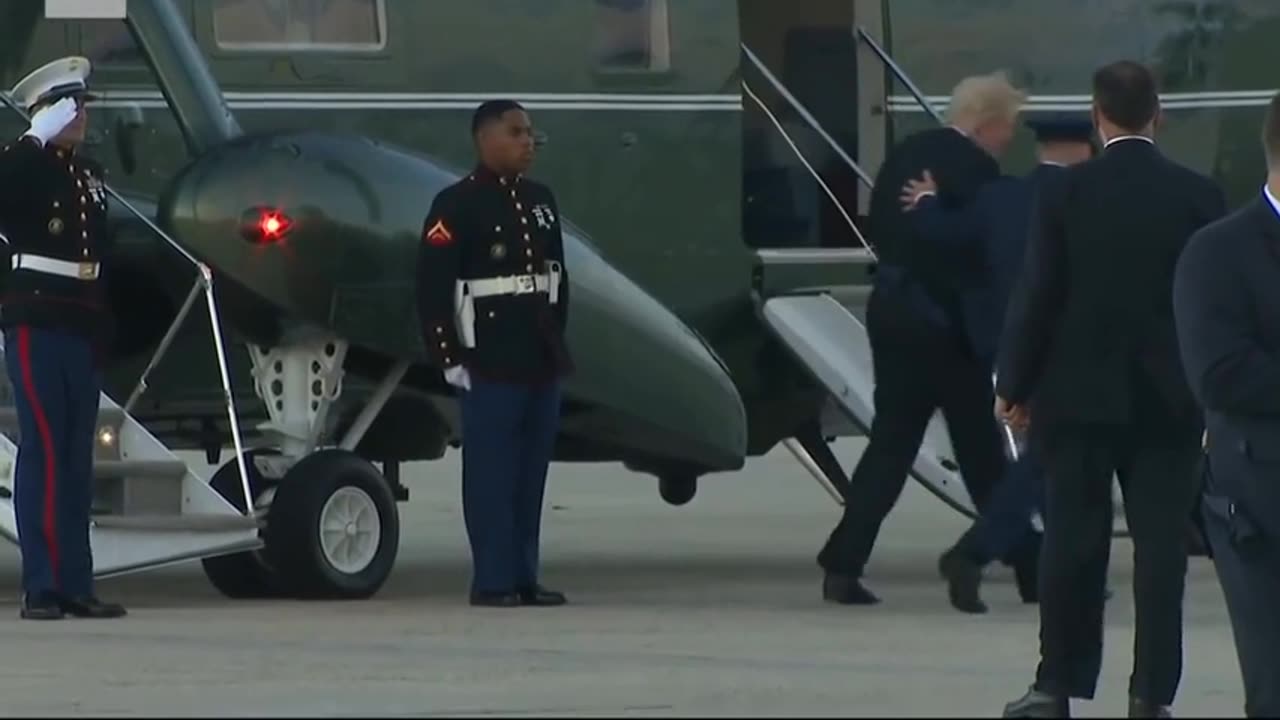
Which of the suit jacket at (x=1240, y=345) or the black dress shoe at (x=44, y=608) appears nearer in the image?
the suit jacket at (x=1240, y=345)

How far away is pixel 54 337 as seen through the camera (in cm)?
1096

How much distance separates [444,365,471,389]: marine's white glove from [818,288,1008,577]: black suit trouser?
1.47m

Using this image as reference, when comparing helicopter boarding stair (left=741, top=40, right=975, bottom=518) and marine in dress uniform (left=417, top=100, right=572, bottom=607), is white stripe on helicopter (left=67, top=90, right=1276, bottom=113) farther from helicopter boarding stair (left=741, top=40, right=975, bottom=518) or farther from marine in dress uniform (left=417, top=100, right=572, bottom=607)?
marine in dress uniform (left=417, top=100, right=572, bottom=607)

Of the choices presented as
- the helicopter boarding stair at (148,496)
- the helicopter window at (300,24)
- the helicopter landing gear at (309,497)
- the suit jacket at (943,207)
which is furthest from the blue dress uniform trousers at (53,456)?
the suit jacket at (943,207)

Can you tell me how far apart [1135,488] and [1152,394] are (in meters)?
0.25

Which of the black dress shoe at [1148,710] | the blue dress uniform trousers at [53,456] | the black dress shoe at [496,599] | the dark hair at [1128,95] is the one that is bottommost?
the black dress shoe at [496,599]

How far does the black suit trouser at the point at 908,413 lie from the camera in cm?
1163

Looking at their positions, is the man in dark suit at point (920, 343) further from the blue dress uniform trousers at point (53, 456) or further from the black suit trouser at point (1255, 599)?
the black suit trouser at point (1255, 599)

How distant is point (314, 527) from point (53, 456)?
1118 millimetres

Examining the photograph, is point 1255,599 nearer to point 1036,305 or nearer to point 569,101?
point 1036,305

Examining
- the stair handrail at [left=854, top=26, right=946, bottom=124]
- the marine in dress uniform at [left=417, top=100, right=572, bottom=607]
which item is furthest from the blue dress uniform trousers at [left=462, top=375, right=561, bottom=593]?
the stair handrail at [left=854, top=26, right=946, bottom=124]

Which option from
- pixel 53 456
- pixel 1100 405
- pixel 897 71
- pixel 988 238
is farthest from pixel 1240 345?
pixel 897 71

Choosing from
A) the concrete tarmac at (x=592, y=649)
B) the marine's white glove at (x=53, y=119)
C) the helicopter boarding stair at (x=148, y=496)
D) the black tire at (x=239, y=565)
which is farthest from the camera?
the black tire at (x=239, y=565)

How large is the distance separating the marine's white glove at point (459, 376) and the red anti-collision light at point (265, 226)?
77 cm
